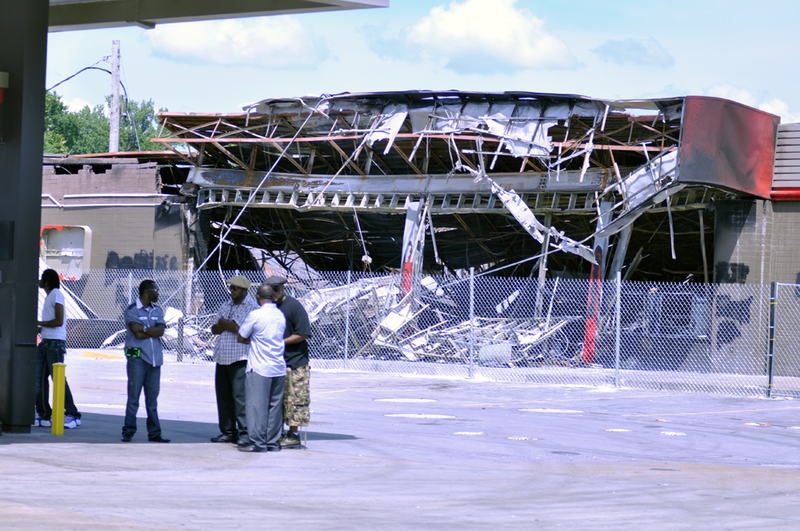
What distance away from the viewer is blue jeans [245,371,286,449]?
956 centimetres

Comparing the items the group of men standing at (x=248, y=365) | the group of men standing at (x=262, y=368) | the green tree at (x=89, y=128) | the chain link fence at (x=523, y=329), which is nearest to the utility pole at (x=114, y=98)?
the chain link fence at (x=523, y=329)

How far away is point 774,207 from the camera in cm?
2098

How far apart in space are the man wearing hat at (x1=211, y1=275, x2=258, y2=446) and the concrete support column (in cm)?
202

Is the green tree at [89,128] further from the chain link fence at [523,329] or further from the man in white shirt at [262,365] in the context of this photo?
the man in white shirt at [262,365]

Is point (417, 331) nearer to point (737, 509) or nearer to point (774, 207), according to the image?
point (774, 207)

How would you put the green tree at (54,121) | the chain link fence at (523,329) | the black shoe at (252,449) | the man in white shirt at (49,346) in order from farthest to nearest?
1. the green tree at (54,121)
2. the chain link fence at (523,329)
3. the man in white shirt at (49,346)
4. the black shoe at (252,449)

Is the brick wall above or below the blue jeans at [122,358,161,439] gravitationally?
above

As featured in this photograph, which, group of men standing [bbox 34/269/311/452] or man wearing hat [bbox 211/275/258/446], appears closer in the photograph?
group of men standing [bbox 34/269/311/452]

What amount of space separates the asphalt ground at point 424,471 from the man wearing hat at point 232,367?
1.00 ft

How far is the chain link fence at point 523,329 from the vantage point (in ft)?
67.4

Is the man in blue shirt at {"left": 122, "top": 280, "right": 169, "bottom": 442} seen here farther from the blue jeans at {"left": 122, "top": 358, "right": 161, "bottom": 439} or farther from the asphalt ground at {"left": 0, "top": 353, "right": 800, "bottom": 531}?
the asphalt ground at {"left": 0, "top": 353, "right": 800, "bottom": 531}

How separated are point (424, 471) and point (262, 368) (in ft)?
6.52

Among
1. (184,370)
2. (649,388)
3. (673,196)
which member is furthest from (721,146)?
(184,370)

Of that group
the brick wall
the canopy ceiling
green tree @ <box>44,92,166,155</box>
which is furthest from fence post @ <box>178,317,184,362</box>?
green tree @ <box>44,92,166,155</box>
